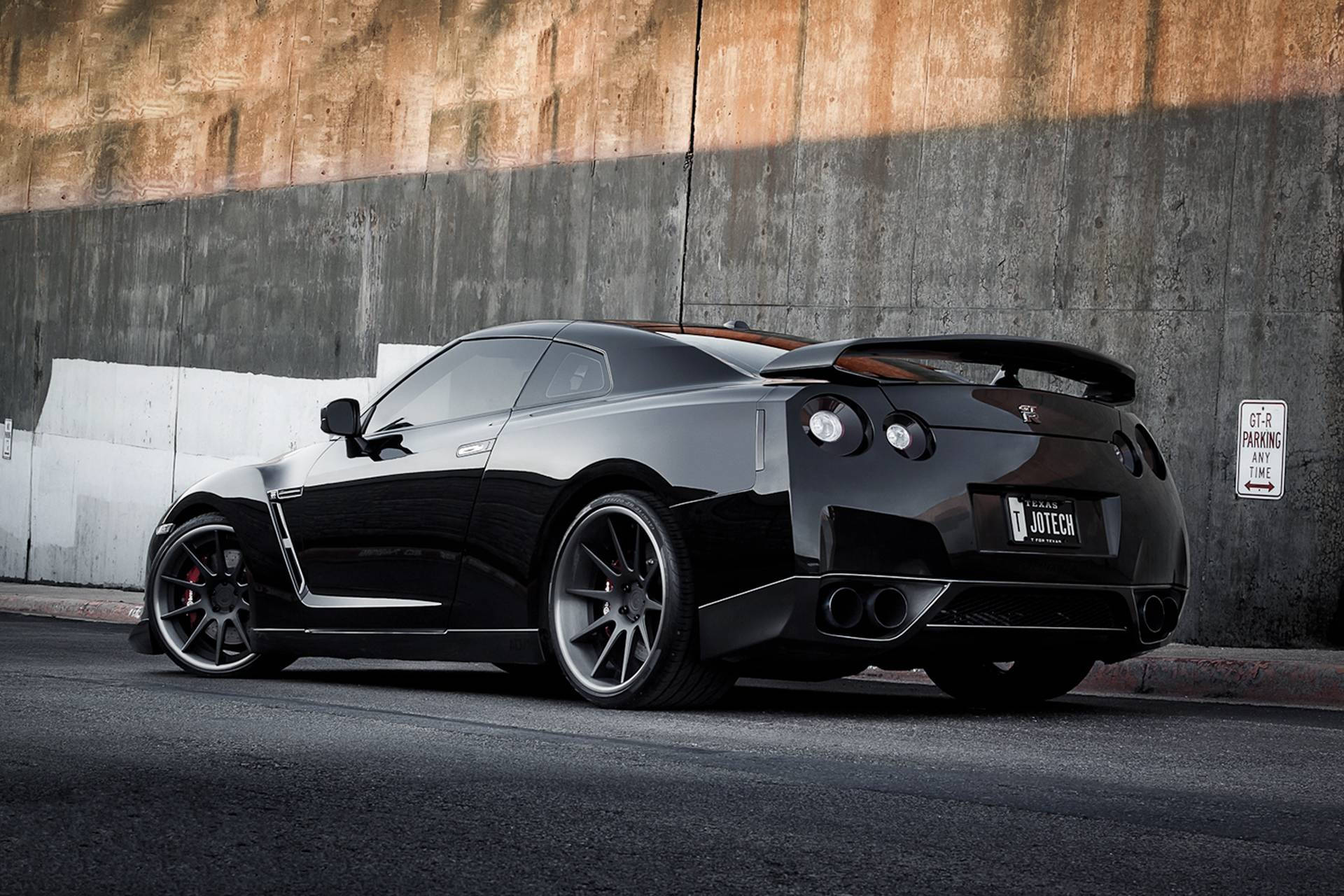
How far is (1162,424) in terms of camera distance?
973cm

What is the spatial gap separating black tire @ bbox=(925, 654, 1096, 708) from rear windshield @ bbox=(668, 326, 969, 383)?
3.73ft

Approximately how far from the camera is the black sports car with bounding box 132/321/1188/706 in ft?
17.2

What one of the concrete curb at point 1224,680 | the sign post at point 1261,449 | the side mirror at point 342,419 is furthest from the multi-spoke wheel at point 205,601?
the sign post at point 1261,449

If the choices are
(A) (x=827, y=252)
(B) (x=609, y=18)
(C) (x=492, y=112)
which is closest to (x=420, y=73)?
(C) (x=492, y=112)

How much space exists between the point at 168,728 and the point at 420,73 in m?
9.96

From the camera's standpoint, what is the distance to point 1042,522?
215 inches

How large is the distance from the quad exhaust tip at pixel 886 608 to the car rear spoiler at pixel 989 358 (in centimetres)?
68

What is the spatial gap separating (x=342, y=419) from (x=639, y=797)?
129 inches

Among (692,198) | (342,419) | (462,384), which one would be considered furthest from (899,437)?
(692,198)

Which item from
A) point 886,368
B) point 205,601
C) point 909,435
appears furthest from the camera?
point 205,601

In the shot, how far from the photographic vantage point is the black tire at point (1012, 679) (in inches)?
254

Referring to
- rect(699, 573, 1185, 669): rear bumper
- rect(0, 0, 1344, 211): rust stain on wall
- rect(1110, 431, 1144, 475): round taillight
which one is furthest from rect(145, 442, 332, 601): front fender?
rect(0, 0, 1344, 211): rust stain on wall

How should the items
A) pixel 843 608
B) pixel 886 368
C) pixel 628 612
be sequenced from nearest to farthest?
pixel 843 608, pixel 628 612, pixel 886 368

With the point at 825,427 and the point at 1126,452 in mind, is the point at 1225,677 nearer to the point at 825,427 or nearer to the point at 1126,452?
the point at 1126,452
